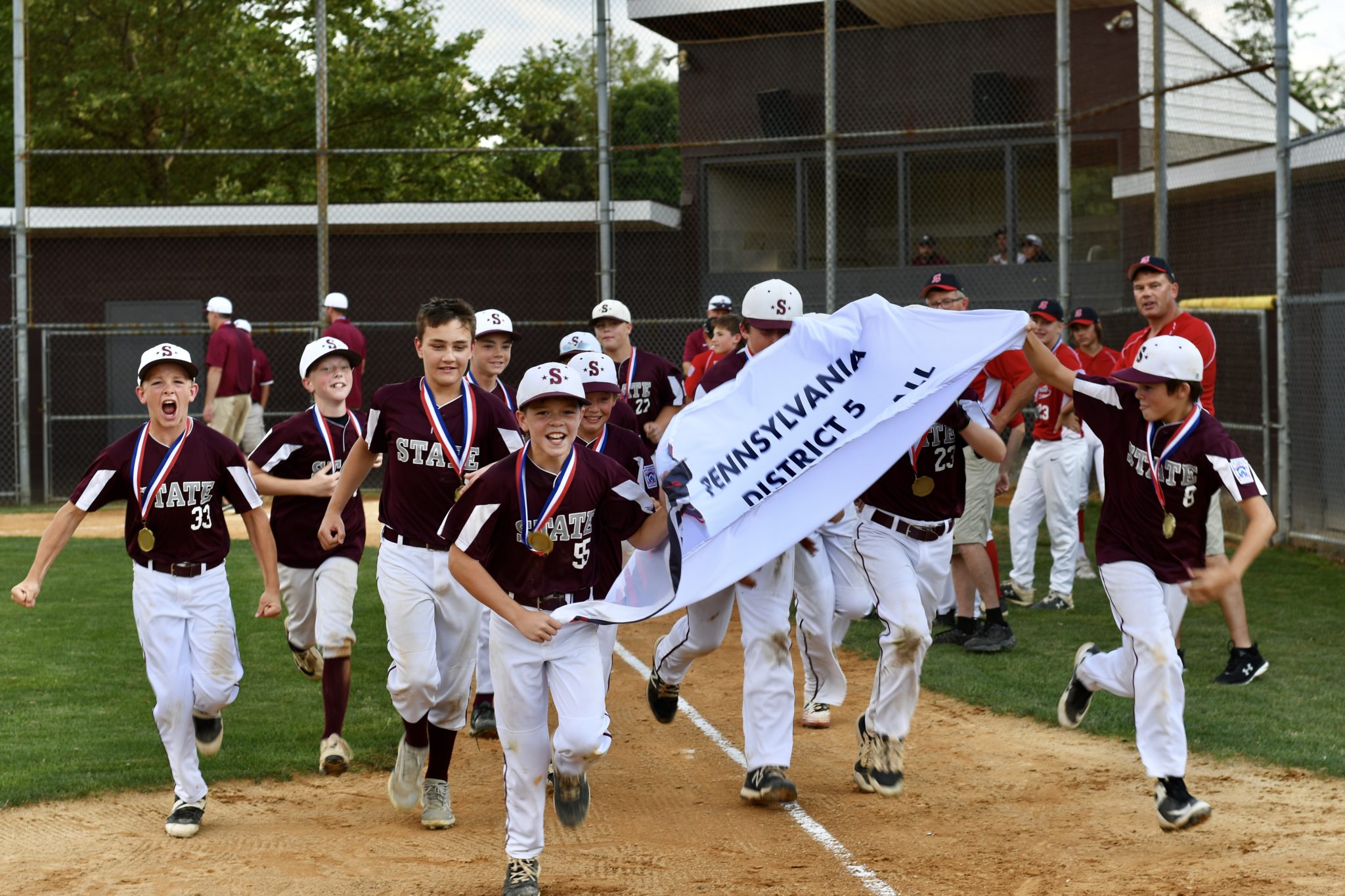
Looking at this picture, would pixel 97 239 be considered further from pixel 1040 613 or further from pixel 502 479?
pixel 502 479

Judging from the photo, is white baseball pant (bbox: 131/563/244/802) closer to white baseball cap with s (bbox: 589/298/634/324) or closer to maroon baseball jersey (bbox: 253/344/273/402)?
white baseball cap with s (bbox: 589/298/634/324)

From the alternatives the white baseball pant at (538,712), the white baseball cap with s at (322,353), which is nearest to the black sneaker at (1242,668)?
the white baseball pant at (538,712)

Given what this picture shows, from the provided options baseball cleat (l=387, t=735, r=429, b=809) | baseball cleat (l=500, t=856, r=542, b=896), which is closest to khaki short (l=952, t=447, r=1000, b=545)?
baseball cleat (l=387, t=735, r=429, b=809)

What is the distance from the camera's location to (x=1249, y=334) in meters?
14.7

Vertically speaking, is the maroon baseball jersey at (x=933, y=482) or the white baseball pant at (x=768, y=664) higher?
the maroon baseball jersey at (x=933, y=482)

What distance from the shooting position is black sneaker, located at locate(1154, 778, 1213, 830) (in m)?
5.73

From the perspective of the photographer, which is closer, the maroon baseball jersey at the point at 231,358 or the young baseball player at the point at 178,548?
the young baseball player at the point at 178,548

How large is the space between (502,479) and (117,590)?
9135mm

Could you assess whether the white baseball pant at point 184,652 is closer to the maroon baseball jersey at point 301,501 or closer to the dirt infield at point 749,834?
the dirt infield at point 749,834

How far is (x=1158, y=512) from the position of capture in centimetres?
617

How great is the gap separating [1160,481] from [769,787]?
2228mm

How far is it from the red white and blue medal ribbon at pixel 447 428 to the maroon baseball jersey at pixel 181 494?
2.97 ft

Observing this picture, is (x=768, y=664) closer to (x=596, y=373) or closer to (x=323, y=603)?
(x=596, y=373)

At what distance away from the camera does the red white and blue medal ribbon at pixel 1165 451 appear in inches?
241
